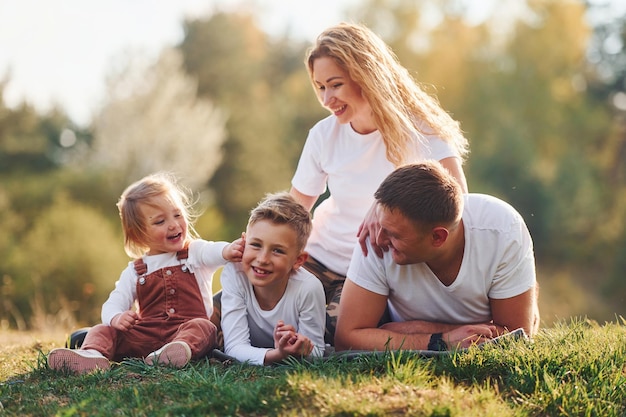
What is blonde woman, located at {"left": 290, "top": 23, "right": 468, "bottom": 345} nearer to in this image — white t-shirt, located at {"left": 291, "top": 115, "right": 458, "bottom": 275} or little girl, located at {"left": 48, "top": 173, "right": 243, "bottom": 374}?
white t-shirt, located at {"left": 291, "top": 115, "right": 458, "bottom": 275}

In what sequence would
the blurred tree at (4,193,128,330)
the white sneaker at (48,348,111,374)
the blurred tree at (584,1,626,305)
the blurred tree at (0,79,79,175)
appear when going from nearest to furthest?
Result: the white sneaker at (48,348,111,374) < the blurred tree at (4,193,128,330) < the blurred tree at (0,79,79,175) < the blurred tree at (584,1,626,305)

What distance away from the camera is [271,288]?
4699mm

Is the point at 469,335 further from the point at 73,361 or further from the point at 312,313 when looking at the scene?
the point at 73,361

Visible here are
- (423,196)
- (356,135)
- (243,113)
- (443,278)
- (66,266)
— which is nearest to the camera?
(423,196)

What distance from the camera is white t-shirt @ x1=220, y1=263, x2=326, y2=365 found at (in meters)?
4.54

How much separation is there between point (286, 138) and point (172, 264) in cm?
2581

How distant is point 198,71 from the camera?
101ft

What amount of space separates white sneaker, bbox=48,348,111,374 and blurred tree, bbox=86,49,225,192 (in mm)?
19497

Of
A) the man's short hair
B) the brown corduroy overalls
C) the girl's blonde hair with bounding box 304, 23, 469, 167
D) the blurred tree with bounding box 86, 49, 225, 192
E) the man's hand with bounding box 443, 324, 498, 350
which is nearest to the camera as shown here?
the man's short hair

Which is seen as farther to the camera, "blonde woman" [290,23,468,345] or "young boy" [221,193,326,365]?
"blonde woman" [290,23,468,345]

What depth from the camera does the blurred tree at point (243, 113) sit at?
28.6m

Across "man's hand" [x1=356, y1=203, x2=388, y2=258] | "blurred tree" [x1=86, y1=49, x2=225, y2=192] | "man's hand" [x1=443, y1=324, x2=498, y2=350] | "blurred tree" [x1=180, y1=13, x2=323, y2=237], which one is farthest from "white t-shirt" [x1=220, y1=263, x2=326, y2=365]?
"blurred tree" [x1=180, y1=13, x2=323, y2=237]

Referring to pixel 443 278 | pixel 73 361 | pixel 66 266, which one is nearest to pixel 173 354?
pixel 73 361

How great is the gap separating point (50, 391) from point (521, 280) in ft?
8.36
